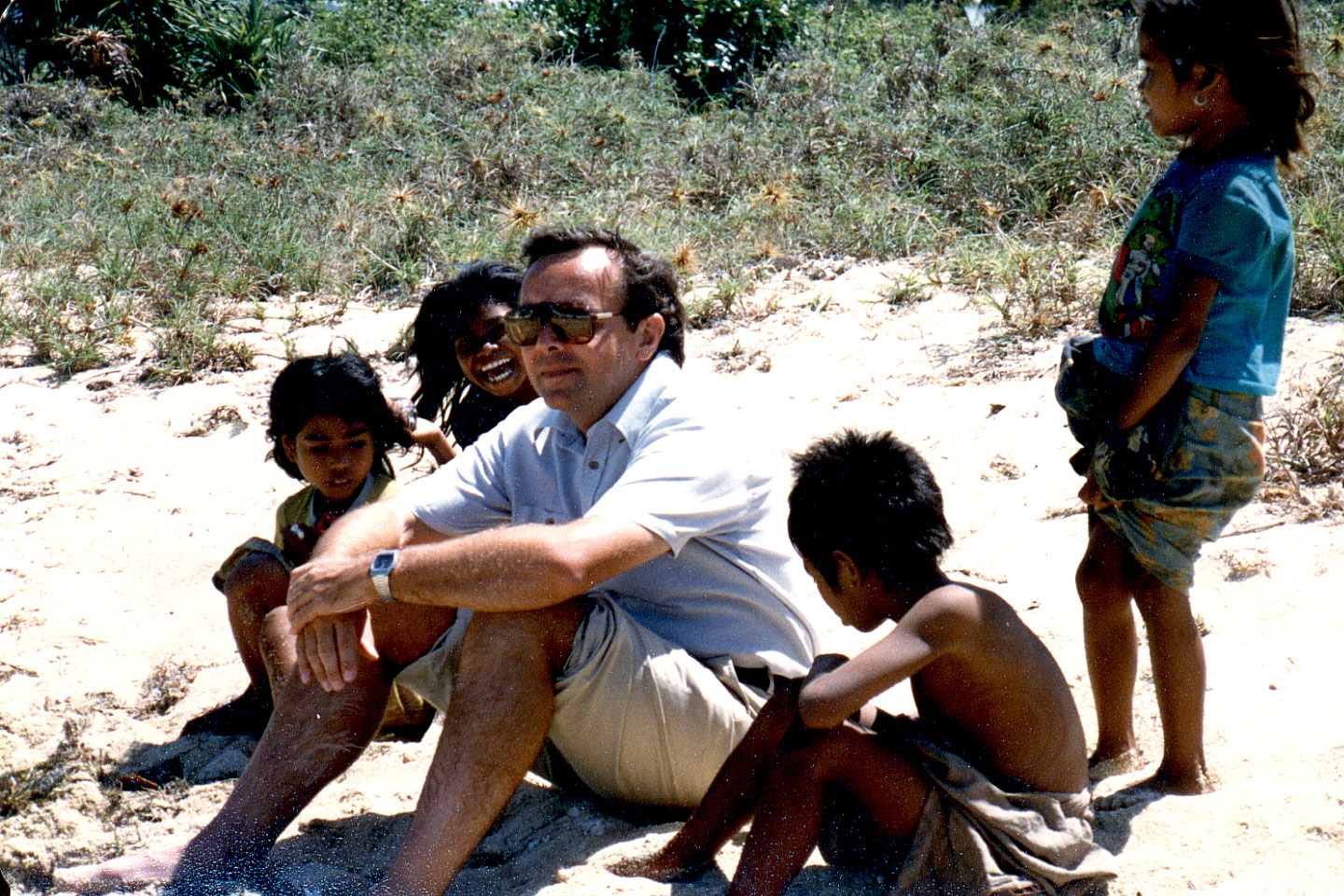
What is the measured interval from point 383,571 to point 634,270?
35.5 inches

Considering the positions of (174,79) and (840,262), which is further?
(174,79)

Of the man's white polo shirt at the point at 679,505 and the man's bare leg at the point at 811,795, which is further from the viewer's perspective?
the man's white polo shirt at the point at 679,505

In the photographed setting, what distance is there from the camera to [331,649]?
2.46 m

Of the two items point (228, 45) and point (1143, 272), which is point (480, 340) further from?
point (228, 45)

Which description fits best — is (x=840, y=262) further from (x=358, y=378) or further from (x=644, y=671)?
(x=644, y=671)

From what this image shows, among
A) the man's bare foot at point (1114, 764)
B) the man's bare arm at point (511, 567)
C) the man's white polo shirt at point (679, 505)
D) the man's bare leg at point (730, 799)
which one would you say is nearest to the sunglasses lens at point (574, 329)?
the man's white polo shirt at point (679, 505)

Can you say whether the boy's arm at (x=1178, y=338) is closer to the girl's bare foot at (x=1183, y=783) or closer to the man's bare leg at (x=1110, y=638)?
the man's bare leg at (x=1110, y=638)

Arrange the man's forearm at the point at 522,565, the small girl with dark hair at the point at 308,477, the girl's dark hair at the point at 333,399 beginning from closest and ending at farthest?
the man's forearm at the point at 522,565
the small girl with dark hair at the point at 308,477
the girl's dark hair at the point at 333,399

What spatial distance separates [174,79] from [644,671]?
34.0 ft

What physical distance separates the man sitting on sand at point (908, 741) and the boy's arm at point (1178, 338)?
0.49m

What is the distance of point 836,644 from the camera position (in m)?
3.45

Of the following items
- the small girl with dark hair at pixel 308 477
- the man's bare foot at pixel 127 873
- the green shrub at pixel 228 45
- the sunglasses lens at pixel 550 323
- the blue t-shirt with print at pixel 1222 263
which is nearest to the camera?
the blue t-shirt with print at pixel 1222 263

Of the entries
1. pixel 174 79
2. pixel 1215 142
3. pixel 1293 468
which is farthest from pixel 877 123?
pixel 174 79

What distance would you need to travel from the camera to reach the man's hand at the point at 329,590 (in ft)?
7.73
